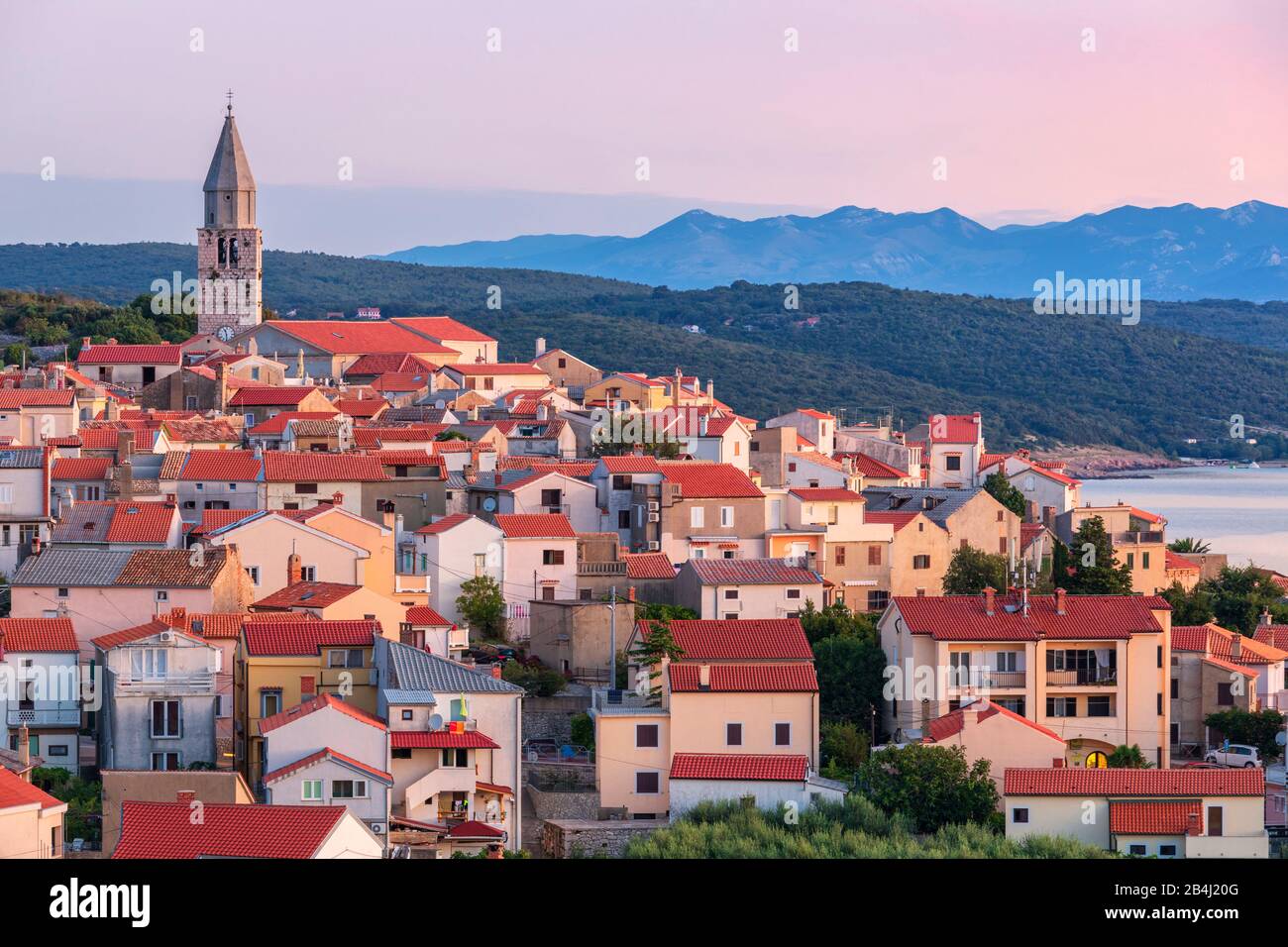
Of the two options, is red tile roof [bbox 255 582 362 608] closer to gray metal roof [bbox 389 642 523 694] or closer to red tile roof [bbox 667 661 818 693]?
gray metal roof [bbox 389 642 523 694]

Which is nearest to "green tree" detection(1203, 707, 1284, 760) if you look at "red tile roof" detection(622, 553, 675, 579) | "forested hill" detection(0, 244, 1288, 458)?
"red tile roof" detection(622, 553, 675, 579)

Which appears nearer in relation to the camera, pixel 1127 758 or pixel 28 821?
pixel 28 821

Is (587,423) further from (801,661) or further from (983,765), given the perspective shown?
(983,765)

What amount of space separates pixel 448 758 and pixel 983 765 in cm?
443

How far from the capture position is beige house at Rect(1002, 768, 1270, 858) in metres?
15.3

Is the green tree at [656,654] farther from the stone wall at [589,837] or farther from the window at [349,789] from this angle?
the window at [349,789]

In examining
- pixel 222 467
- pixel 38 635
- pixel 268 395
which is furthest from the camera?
pixel 268 395

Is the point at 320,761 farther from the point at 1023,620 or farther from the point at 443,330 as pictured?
the point at 443,330

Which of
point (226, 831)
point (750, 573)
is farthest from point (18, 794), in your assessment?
point (750, 573)

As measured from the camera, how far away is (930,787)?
623 inches

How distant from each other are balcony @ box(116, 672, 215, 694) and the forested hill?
53.7 m

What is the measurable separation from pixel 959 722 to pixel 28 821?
825 cm

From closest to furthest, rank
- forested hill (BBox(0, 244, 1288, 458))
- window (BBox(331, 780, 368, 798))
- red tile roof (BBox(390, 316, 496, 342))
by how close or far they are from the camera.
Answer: window (BBox(331, 780, 368, 798)) → red tile roof (BBox(390, 316, 496, 342)) → forested hill (BBox(0, 244, 1288, 458))
